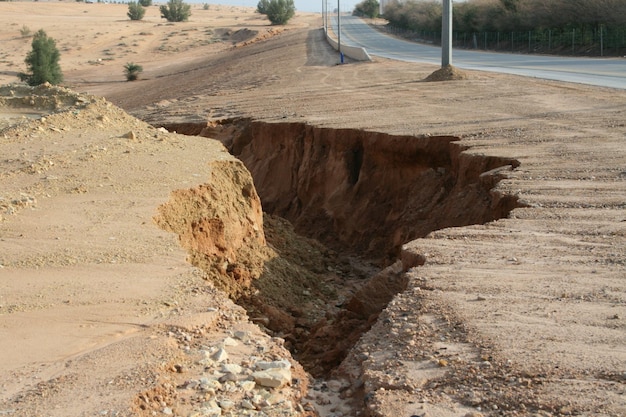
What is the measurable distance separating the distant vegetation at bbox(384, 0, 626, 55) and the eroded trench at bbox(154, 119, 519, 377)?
975 inches

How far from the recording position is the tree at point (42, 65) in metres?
38.9

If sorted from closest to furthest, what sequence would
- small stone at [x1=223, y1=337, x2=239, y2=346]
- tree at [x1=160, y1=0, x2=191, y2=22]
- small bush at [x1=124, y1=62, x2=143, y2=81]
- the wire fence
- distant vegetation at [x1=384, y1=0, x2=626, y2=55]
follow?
small stone at [x1=223, y1=337, x2=239, y2=346], the wire fence, distant vegetation at [x1=384, y1=0, x2=626, y2=55], small bush at [x1=124, y1=62, x2=143, y2=81], tree at [x1=160, y1=0, x2=191, y2=22]

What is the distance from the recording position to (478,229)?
26.2 ft

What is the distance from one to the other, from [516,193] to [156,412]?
560cm

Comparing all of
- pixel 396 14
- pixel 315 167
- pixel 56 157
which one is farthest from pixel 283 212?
pixel 396 14

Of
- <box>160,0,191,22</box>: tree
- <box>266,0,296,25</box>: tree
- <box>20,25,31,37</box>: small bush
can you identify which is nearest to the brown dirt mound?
<box>20,25,31,37</box>: small bush

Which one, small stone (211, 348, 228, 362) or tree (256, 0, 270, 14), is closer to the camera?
small stone (211, 348, 228, 362)

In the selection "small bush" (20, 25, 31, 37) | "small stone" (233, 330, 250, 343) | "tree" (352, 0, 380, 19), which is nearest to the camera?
"small stone" (233, 330, 250, 343)

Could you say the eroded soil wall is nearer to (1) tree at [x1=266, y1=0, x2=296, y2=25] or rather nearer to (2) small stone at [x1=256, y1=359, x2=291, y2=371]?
(2) small stone at [x1=256, y1=359, x2=291, y2=371]

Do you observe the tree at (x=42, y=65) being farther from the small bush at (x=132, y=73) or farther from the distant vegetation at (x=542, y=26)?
the distant vegetation at (x=542, y=26)

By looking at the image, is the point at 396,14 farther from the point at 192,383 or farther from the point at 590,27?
the point at 192,383

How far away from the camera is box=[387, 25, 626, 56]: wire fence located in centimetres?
3722

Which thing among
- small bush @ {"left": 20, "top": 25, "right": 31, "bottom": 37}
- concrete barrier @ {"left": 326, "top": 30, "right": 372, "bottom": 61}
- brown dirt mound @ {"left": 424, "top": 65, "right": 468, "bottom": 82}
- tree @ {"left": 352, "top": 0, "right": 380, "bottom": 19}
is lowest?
brown dirt mound @ {"left": 424, "top": 65, "right": 468, "bottom": 82}

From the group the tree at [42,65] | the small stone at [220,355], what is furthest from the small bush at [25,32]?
the small stone at [220,355]
